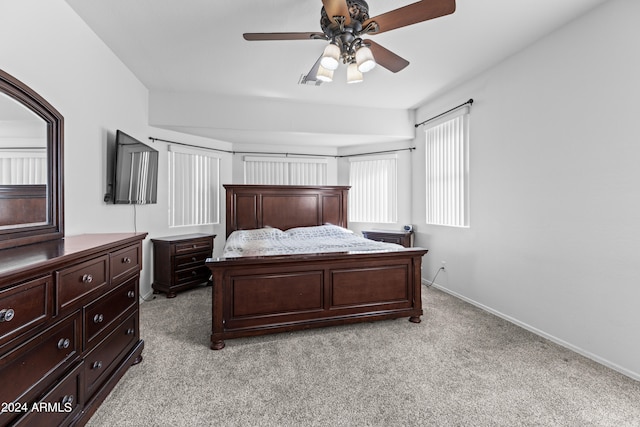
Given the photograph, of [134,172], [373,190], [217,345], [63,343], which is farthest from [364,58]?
[373,190]

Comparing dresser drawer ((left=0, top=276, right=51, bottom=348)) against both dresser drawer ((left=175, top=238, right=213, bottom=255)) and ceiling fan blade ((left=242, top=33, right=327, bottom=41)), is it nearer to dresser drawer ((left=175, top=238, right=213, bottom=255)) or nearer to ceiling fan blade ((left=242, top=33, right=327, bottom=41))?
ceiling fan blade ((left=242, top=33, right=327, bottom=41))

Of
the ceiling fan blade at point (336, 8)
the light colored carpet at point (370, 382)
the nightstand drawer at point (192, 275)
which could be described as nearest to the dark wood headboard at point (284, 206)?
the nightstand drawer at point (192, 275)

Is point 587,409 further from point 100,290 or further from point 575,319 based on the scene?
point 100,290

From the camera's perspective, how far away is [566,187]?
2.39m

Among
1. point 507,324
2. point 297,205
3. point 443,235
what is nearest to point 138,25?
point 297,205

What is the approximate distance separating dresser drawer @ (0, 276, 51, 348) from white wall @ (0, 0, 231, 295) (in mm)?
1248

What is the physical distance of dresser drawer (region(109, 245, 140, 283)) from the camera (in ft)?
5.60

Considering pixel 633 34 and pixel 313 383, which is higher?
pixel 633 34

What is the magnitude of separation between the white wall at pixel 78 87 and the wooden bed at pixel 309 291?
1.26 m

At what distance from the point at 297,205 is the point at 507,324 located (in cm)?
328

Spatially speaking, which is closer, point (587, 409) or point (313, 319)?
point (587, 409)

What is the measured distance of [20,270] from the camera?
1.00 meters

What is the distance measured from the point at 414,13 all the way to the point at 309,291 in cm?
228

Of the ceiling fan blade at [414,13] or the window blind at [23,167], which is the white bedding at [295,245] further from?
the ceiling fan blade at [414,13]
